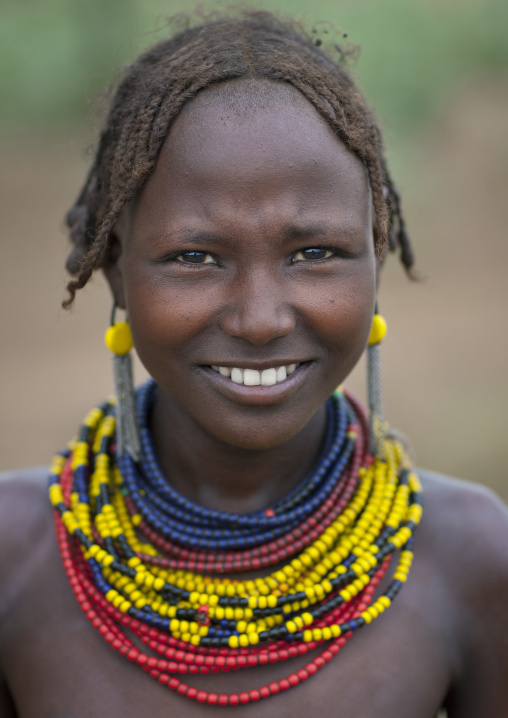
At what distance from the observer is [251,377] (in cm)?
187

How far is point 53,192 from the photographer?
1158 centimetres

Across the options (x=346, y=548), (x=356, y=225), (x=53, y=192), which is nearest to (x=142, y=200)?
(x=356, y=225)

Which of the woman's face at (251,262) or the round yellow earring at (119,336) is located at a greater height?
the woman's face at (251,262)

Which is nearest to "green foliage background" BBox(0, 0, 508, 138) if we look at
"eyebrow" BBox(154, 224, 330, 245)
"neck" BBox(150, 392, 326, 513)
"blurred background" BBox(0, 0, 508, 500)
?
"blurred background" BBox(0, 0, 508, 500)

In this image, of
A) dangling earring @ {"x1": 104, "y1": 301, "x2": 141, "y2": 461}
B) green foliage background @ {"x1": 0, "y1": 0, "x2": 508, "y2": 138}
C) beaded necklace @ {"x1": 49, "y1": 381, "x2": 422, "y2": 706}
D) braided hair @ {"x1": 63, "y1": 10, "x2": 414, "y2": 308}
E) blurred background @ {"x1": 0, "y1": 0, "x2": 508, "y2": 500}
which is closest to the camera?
braided hair @ {"x1": 63, "y1": 10, "x2": 414, "y2": 308}

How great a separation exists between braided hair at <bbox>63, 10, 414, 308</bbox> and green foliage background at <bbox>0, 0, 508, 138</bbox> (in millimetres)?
9939

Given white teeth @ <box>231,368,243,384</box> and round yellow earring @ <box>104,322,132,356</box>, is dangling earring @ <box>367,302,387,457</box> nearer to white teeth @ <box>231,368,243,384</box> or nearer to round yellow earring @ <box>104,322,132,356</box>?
white teeth @ <box>231,368,243,384</box>

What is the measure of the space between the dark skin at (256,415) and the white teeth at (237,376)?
0.07 ft

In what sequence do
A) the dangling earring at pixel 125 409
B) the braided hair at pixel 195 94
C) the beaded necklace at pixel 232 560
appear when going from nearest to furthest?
the braided hair at pixel 195 94
the beaded necklace at pixel 232 560
the dangling earring at pixel 125 409

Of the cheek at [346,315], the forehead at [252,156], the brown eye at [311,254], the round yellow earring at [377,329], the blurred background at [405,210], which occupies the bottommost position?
the blurred background at [405,210]

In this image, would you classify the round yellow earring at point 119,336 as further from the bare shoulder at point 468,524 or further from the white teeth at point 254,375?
the bare shoulder at point 468,524

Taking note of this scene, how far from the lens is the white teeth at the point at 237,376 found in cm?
187

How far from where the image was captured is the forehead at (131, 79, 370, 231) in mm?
1767

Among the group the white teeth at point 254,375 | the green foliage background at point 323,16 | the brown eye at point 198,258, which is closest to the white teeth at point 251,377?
the white teeth at point 254,375
